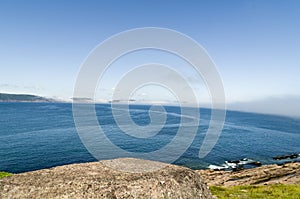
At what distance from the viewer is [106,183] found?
26.9 feet

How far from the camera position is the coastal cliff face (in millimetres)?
7742

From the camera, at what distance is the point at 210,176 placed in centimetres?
4188

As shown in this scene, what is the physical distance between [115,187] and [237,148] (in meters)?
70.9

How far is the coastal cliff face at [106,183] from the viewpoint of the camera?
774 cm

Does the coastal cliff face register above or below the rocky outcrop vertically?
above

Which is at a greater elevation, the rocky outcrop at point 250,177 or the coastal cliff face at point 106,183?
the coastal cliff face at point 106,183

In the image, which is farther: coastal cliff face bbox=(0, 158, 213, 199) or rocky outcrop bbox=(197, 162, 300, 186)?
rocky outcrop bbox=(197, 162, 300, 186)

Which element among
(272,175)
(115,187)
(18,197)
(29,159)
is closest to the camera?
(18,197)

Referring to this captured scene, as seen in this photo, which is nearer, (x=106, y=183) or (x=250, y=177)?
(x=106, y=183)

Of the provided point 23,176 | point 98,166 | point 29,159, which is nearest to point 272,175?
point 98,166

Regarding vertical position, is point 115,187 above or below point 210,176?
above

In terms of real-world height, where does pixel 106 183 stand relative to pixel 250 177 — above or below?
above

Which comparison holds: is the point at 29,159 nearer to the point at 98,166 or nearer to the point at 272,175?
the point at 98,166

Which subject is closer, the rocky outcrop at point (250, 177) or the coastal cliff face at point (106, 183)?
the coastal cliff face at point (106, 183)
